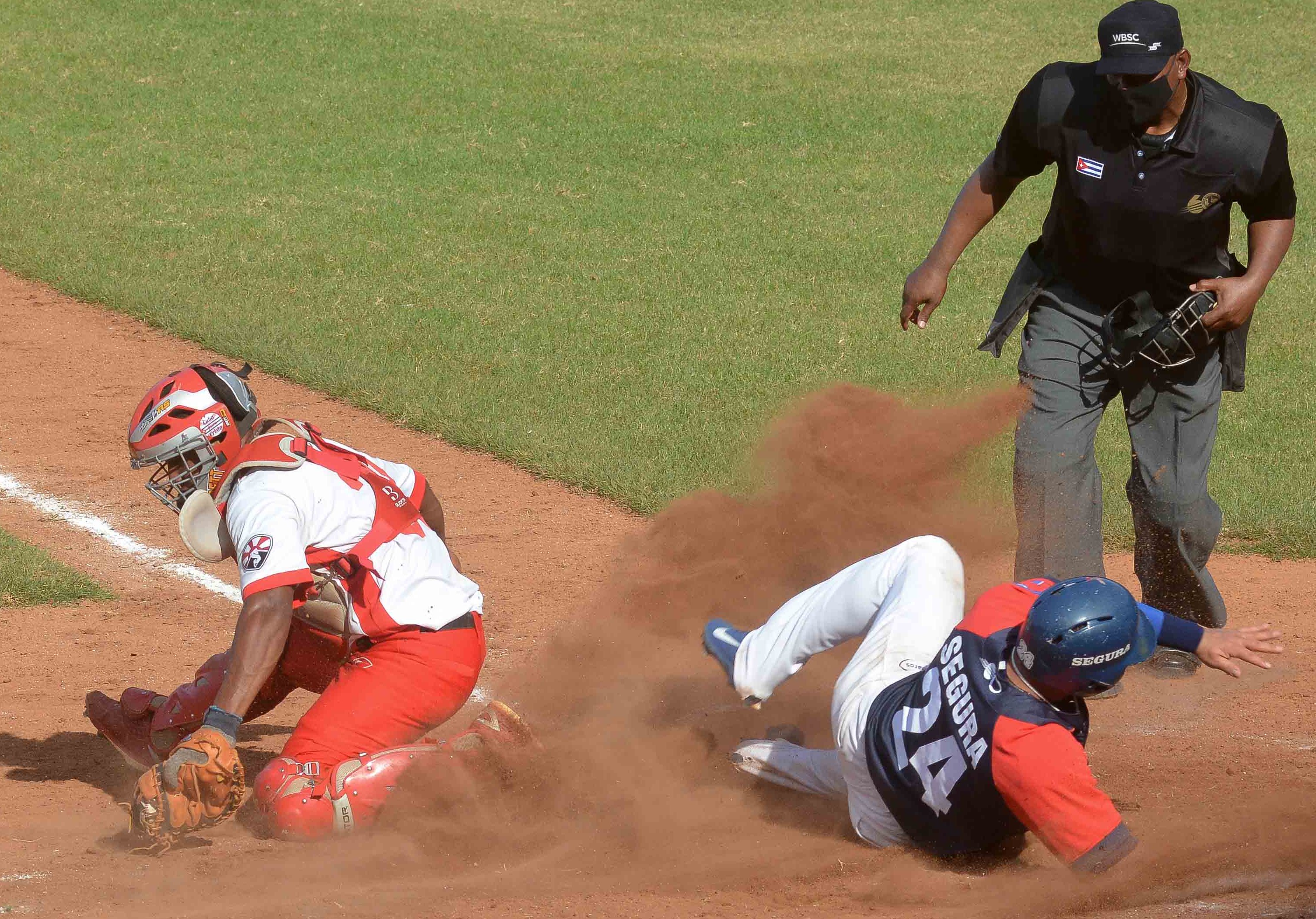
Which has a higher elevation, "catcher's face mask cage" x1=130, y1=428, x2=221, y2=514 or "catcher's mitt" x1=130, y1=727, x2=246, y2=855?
"catcher's face mask cage" x1=130, y1=428, x2=221, y2=514

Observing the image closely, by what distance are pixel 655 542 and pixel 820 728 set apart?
156cm

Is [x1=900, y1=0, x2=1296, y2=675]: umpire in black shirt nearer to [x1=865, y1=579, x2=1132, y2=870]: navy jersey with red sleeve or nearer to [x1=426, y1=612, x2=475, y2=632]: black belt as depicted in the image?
[x1=865, y1=579, x2=1132, y2=870]: navy jersey with red sleeve

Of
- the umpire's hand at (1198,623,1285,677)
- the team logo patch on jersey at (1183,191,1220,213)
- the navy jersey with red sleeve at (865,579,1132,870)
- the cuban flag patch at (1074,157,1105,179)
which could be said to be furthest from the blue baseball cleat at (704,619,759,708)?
the team logo patch on jersey at (1183,191,1220,213)

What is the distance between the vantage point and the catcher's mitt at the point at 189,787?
469cm

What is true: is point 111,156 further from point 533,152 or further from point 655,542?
point 655,542

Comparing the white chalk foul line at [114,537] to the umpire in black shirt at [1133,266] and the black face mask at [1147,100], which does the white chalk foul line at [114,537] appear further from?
the black face mask at [1147,100]

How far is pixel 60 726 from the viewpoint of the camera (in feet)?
20.6

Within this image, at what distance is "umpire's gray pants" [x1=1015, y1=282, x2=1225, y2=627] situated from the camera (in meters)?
6.01

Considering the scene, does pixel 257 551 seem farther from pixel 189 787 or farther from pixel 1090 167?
pixel 1090 167

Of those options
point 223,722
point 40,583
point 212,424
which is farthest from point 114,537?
point 223,722

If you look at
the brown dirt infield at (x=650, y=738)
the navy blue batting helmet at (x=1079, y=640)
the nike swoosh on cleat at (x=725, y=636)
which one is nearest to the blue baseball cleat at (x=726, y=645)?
the nike swoosh on cleat at (x=725, y=636)

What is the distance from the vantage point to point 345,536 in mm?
5285

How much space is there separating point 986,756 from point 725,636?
4.58 ft

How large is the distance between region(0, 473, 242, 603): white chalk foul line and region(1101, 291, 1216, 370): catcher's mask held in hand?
13.4ft
